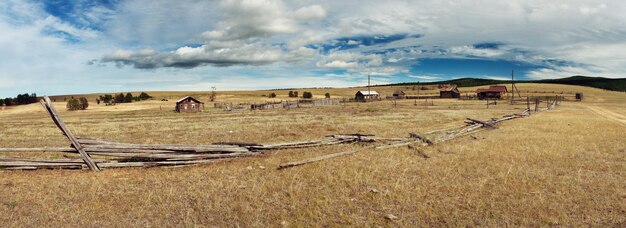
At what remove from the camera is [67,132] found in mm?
11289

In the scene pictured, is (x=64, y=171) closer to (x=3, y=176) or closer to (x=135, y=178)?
(x=3, y=176)

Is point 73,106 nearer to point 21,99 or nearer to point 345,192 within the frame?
point 21,99

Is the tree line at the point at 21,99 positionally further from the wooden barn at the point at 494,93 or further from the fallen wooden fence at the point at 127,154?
the wooden barn at the point at 494,93

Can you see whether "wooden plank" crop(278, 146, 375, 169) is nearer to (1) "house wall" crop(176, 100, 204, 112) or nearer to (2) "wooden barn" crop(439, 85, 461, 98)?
(1) "house wall" crop(176, 100, 204, 112)

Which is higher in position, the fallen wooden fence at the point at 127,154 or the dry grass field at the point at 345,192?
the fallen wooden fence at the point at 127,154

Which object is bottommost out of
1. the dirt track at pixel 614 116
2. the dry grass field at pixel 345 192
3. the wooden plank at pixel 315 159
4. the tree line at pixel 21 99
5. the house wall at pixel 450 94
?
the dirt track at pixel 614 116

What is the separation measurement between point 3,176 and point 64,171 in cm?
165

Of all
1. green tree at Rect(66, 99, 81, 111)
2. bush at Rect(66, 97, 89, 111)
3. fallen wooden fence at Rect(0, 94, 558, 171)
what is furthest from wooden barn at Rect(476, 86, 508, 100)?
green tree at Rect(66, 99, 81, 111)

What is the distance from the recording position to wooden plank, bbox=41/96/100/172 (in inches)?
433

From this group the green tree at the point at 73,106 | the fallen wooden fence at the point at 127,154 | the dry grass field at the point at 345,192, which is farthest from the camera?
the green tree at the point at 73,106

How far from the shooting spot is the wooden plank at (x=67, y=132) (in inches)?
433

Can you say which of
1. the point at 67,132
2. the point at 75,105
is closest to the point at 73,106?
the point at 75,105

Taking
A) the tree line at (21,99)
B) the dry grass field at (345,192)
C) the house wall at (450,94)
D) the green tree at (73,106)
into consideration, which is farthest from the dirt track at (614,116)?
the tree line at (21,99)

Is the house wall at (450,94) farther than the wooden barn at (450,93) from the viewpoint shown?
No
